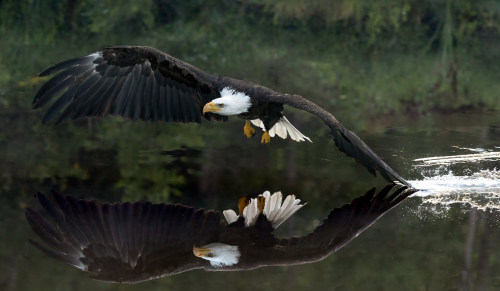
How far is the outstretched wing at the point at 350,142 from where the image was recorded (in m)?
4.95

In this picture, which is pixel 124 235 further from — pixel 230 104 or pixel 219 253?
pixel 230 104

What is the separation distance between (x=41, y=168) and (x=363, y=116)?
3512mm

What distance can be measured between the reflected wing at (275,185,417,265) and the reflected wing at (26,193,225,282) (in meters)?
0.47

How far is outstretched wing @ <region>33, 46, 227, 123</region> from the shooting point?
577 centimetres

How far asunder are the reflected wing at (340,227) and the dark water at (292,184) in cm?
7

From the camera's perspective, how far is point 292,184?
5785mm

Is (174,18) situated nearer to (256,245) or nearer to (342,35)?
(342,35)

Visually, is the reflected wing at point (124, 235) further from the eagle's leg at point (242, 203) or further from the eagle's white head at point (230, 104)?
the eagle's white head at point (230, 104)

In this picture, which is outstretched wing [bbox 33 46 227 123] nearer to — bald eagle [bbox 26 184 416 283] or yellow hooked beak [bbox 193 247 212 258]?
bald eagle [bbox 26 184 416 283]

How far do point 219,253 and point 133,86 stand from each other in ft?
6.63

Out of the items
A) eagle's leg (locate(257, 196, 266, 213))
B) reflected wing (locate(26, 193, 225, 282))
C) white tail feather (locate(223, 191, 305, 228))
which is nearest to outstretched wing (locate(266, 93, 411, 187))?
white tail feather (locate(223, 191, 305, 228))

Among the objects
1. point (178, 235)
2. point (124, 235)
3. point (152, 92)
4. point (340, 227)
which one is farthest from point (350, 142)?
point (152, 92)

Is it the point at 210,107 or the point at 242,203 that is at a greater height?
the point at 210,107

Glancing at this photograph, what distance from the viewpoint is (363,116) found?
26.5 ft
